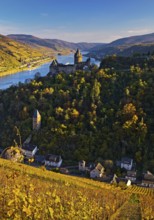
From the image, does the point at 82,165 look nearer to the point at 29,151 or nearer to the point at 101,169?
the point at 101,169

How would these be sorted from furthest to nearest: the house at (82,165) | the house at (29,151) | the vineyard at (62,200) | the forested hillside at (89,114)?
the house at (29,151) → the forested hillside at (89,114) → the house at (82,165) → the vineyard at (62,200)

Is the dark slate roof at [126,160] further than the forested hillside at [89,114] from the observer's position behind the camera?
No

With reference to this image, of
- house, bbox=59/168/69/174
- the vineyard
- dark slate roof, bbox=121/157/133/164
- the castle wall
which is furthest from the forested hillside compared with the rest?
the castle wall

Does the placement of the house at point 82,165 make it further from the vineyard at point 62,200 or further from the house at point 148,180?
the house at point 148,180

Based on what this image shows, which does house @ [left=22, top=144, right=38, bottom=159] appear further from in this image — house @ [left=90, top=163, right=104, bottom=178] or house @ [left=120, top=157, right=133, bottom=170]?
house @ [left=120, top=157, right=133, bottom=170]

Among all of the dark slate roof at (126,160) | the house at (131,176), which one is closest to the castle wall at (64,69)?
the dark slate roof at (126,160)

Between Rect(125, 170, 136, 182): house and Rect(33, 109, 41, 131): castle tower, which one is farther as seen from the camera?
Result: Rect(33, 109, 41, 131): castle tower
